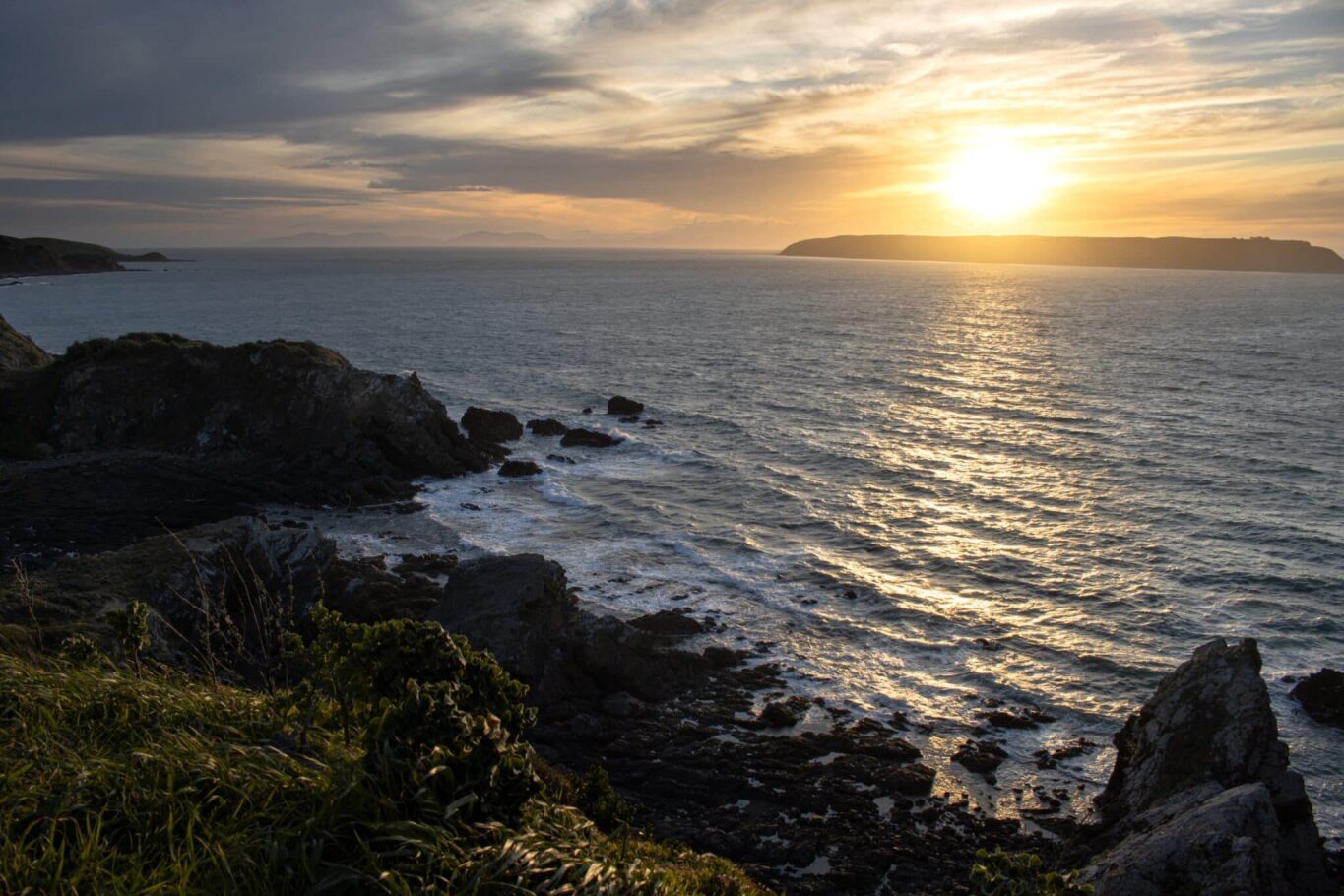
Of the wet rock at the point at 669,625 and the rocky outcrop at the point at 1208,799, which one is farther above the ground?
the rocky outcrop at the point at 1208,799

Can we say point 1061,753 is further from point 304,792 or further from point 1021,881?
point 304,792

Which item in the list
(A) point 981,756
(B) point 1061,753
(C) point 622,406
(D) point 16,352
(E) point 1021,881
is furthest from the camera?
(C) point 622,406

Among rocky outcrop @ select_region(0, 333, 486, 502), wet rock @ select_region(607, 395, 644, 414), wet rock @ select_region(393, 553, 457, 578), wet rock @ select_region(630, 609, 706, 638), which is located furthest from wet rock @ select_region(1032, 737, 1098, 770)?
wet rock @ select_region(607, 395, 644, 414)

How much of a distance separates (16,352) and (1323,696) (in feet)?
227

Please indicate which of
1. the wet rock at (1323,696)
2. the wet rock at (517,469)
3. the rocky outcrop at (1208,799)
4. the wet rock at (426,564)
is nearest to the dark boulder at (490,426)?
the wet rock at (517,469)

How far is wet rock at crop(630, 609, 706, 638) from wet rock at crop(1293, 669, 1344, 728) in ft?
55.4

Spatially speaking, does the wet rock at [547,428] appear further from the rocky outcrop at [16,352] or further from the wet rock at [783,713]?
the wet rock at [783,713]

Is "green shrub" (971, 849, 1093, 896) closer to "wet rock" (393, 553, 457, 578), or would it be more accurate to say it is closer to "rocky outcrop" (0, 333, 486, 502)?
"wet rock" (393, 553, 457, 578)

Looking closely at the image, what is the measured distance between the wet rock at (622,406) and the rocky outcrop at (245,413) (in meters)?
14.6

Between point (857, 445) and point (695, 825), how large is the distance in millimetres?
35533

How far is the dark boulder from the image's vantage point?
53.5 m

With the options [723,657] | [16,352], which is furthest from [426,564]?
[16,352]

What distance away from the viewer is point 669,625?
27781 millimetres

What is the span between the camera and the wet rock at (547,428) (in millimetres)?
56094
